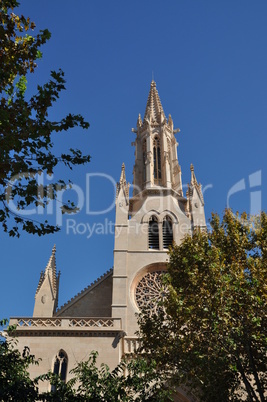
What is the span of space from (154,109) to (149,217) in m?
13.6

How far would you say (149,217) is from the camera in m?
24.8

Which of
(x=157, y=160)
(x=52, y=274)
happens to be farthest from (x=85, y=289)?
(x=157, y=160)

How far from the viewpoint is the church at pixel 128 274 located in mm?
16625

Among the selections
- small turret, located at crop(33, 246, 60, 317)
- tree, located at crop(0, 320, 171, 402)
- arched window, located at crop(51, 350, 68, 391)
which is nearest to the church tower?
small turret, located at crop(33, 246, 60, 317)

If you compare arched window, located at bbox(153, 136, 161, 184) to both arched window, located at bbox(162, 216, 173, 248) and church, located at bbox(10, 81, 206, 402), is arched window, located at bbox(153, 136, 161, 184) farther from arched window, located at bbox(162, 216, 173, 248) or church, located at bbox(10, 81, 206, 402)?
A: arched window, located at bbox(162, 216, 173, 248)

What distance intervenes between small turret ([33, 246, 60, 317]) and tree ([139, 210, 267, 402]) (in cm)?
836

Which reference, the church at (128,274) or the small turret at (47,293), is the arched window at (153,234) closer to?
the church at (128,274)

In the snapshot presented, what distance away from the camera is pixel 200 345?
10938mm

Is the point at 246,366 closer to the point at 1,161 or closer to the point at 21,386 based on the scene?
the point at 21,386

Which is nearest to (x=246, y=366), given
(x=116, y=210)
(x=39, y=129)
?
(x=39, y=129)

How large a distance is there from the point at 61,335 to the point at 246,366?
28.3 feet

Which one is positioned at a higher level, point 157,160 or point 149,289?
point 157,160

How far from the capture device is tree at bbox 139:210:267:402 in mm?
10430

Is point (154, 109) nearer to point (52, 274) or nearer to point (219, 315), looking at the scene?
point (52, 274)
